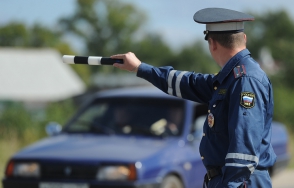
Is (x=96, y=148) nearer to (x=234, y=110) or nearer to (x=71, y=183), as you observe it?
(x=71, y=183)

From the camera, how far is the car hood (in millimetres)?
6896

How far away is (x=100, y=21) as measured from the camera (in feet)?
282

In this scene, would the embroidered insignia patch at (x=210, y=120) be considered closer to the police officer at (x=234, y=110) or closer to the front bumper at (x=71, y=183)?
the police officer at (x=234, y=110)

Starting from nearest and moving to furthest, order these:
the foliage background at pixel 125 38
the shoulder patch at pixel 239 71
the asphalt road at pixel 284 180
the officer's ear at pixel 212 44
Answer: the shoulder patch at pixel 239 71
the officer's ear at pixel 212 44
the asphalt road at pixel 284 180
the foliage background at pixel 125 38

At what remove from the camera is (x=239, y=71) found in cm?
361

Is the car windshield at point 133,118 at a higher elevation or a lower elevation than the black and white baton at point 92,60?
higher

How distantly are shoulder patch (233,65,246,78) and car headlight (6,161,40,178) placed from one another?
152 inches

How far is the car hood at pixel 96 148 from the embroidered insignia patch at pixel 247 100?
338 centimetres

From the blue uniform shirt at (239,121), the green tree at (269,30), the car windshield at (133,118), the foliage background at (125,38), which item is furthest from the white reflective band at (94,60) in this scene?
the green tree at (269,30)

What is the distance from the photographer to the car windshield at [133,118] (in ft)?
25.5

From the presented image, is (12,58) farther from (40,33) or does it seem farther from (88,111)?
(88,111)

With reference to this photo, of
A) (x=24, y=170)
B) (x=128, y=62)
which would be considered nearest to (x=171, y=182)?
(x=24, y=170)

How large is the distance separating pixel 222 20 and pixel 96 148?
3729mm

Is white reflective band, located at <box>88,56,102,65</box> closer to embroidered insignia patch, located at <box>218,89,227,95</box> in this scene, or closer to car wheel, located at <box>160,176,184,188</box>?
embroidered insignia patch, located at <box>218,89,227,95</box>
